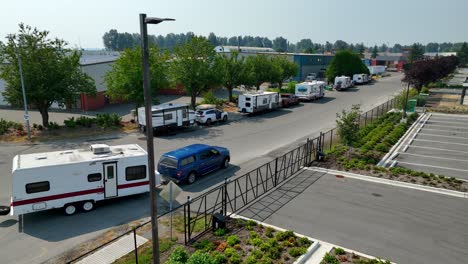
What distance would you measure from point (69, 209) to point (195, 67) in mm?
25448

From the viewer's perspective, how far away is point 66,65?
3027cm

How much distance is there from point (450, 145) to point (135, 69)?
27166 mm

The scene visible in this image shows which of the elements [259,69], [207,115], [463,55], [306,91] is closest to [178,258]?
[207,115]

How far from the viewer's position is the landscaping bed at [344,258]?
36.2 feet

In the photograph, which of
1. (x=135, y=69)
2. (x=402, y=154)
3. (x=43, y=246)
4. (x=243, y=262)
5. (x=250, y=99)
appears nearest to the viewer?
(x=243, y=262)

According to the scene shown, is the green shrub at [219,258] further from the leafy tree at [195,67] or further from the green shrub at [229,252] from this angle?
the leafy tree at [195,67]

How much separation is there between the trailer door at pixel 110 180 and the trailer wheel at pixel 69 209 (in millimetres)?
1361

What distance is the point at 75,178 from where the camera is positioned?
47.8 feet

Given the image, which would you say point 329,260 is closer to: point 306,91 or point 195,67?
point 195,67

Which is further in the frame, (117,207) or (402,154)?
(402,154)

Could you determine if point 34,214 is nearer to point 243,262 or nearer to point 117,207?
point 117,207

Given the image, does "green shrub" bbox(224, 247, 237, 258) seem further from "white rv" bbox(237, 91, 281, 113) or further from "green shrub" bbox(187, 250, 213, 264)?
"white rv" bbox(237, 91, 281, 113)

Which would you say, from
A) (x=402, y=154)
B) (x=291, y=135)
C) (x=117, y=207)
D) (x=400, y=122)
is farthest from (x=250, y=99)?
(x=117, y=207)

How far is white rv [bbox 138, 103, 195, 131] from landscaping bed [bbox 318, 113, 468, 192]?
43.7 feet
